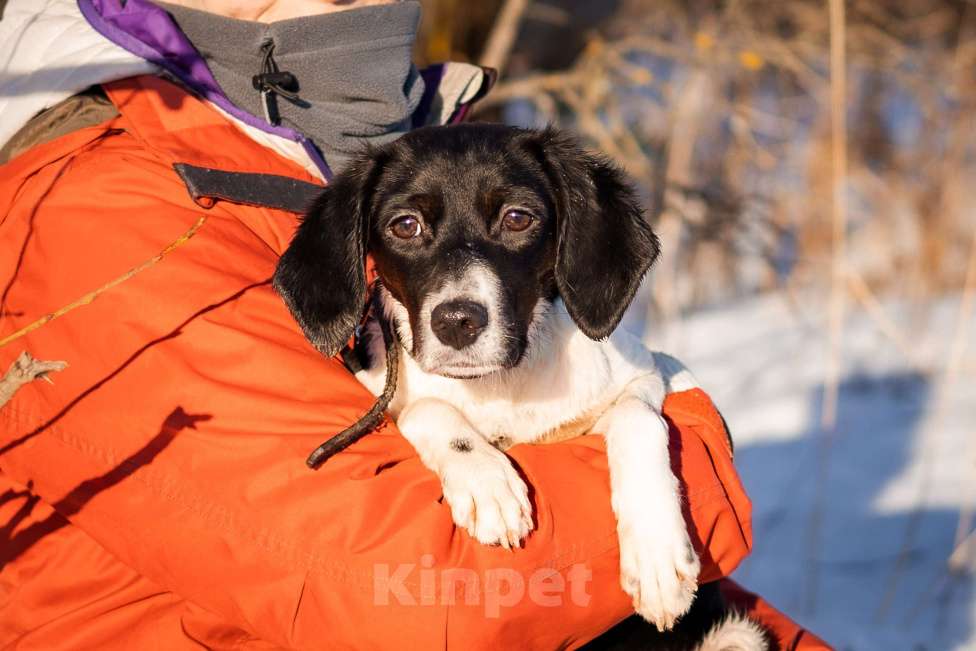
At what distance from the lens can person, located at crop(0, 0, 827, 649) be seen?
6.09ft

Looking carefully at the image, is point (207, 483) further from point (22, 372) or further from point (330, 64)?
point (330, 64)

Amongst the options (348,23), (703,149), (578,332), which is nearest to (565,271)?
(578,332)

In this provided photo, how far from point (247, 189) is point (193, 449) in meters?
0.65

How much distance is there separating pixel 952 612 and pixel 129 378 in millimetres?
3865

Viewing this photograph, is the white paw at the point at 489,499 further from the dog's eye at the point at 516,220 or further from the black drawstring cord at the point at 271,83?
the black drawstring cord at the point at 271,83

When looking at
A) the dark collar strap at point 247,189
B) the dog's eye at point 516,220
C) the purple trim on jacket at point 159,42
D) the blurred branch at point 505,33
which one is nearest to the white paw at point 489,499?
the dog's eye at point 516,220

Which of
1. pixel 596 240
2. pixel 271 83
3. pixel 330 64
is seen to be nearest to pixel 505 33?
pixel 330 64

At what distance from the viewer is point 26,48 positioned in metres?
2.39

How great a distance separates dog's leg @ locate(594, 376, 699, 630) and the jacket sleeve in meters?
0.04

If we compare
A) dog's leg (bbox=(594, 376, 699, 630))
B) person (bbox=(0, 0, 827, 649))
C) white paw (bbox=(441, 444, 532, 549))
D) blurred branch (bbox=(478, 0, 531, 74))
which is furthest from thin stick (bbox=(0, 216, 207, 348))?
blurred branch (bbox=(478, 0, 531, 74))

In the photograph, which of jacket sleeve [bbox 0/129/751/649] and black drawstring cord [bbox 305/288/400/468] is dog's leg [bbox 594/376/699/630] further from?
black drawstring cord [bbox 305/288/400/468]

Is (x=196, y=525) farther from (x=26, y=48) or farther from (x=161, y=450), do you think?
(x=26, y=48)

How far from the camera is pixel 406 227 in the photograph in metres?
2.53

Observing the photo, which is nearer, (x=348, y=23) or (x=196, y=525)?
(x=196, y=525)
